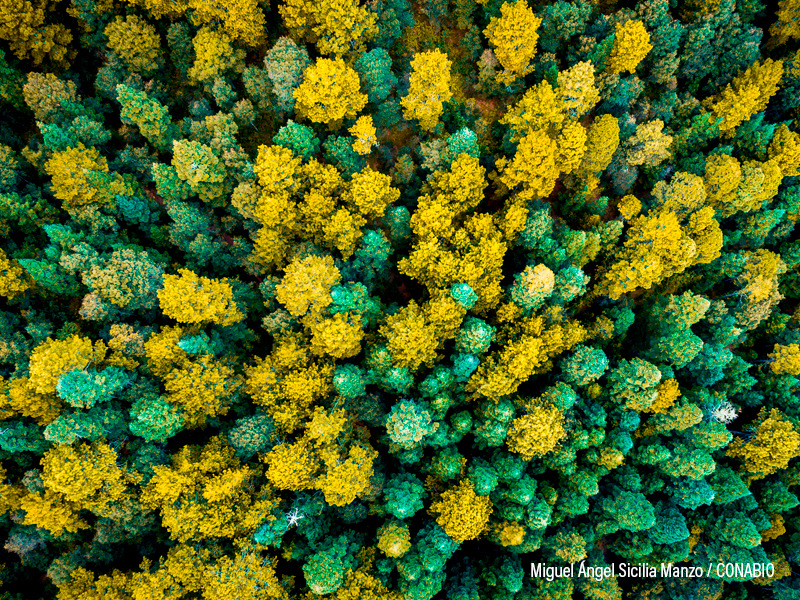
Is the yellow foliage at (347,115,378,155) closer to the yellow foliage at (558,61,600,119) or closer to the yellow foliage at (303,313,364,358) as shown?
the yellow foliage at (303,313,364,358)

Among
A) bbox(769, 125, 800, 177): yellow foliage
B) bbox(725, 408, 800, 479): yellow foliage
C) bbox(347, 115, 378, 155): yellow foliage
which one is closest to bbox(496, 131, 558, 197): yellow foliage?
bbox(347, 115, 378, 155): yellow foliage

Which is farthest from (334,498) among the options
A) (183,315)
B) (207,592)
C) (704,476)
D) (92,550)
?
(704,476)

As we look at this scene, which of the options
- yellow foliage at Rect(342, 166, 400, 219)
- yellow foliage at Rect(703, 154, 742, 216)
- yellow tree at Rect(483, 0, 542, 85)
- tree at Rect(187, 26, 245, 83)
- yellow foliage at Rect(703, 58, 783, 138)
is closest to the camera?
yellow foliage at Rect(342, 166, 400, 219)

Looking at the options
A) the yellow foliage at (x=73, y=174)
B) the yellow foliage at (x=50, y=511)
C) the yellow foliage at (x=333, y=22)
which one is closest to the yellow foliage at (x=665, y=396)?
the yellow foliage at (x=333, y=22)

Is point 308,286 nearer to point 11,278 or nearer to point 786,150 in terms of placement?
point 11,278

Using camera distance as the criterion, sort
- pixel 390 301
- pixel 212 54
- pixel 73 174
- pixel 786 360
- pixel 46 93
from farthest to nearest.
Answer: pixel 390 301
pixel 786 360
pixel 212 54
pixel 46 93
pixel 73 174

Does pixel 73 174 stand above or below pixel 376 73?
below

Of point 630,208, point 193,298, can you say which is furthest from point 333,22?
point 630,208

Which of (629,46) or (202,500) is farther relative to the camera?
(629,46)
